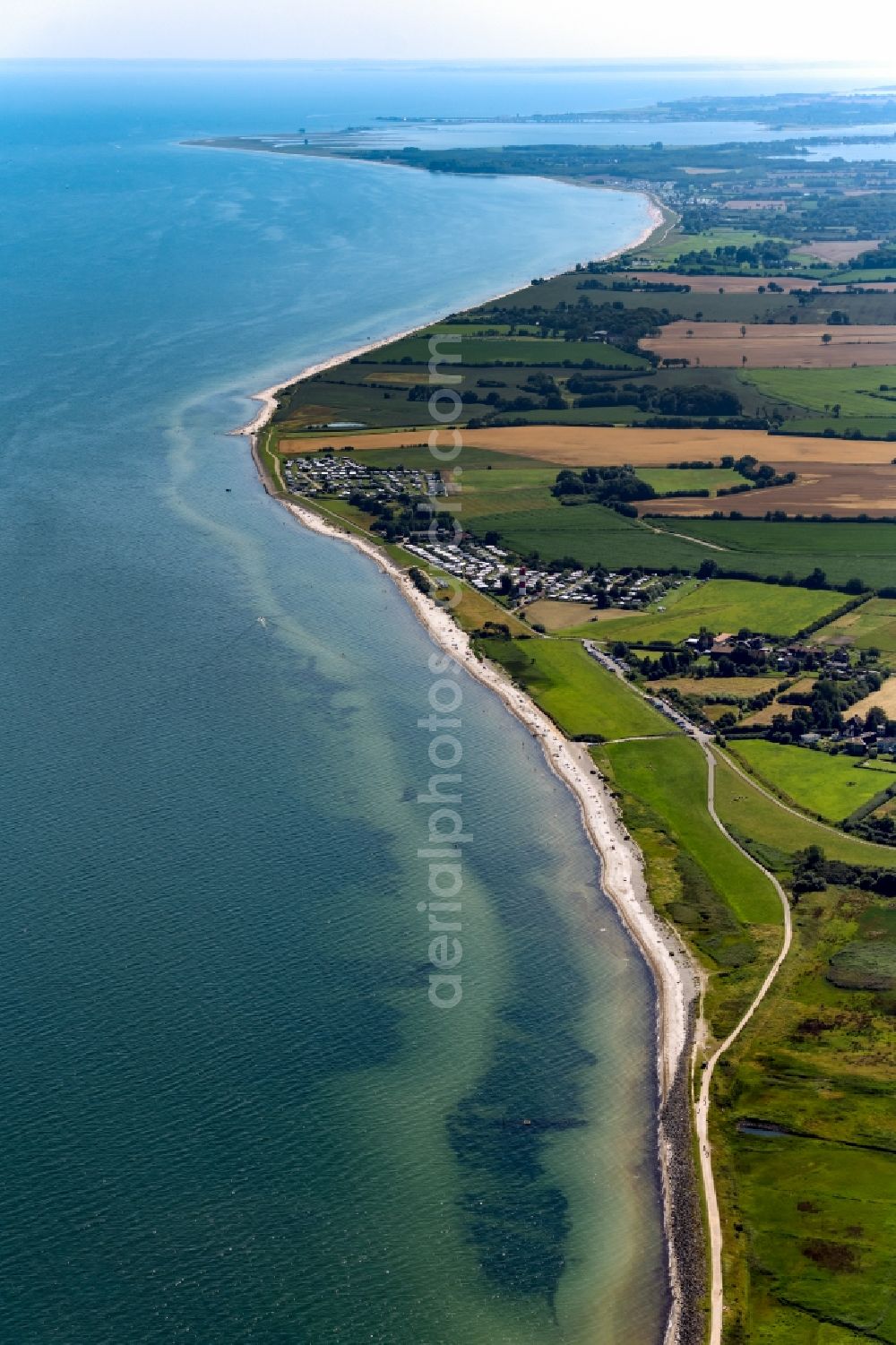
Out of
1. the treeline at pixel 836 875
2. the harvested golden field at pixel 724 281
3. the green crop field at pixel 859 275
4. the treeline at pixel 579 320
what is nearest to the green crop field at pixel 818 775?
the treeline at pixel 836 875

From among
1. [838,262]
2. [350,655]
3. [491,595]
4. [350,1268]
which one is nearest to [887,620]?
[491,595]

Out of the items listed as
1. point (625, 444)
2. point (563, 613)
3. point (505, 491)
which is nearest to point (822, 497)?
point (625, 444)

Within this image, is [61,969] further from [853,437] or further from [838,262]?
[838,262]

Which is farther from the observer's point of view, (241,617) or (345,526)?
(345,526)

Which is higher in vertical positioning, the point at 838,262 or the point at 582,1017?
the point at 838,262

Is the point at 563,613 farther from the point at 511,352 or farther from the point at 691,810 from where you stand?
the point at 511,352

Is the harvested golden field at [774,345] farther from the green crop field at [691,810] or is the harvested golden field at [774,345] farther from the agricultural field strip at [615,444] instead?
the green crop field at [691,810]

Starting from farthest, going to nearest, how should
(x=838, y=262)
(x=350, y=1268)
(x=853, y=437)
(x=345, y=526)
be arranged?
(x=838, y=262) < (x=853, y=437) < (x=345, y=526) < (x=350, y=1268)

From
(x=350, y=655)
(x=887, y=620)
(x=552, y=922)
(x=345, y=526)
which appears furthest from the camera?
(x=345, y=526)
